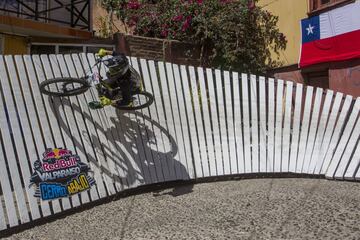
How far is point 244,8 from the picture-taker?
504 inches

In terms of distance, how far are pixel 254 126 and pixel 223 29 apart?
18.6 feet

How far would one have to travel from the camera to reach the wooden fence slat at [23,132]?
5.76 meters

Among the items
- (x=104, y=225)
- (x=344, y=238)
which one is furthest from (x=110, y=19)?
(x=344, y=238)

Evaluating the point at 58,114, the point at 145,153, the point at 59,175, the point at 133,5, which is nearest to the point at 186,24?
the point at 133,5

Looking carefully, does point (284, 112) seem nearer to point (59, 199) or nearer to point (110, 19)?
point (59, 199)

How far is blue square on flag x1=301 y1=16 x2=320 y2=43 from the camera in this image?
1103 cm

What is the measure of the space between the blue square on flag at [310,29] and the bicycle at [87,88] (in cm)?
555

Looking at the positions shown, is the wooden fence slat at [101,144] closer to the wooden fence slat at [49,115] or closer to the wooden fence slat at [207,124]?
the wooden fence slat at [49,115]

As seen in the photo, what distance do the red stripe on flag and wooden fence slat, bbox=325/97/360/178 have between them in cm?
310

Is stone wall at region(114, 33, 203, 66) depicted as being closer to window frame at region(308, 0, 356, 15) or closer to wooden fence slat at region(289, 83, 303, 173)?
window frame at region(308, 0, 356, 15)

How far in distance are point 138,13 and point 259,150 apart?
7270 mm

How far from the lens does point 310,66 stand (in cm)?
1134

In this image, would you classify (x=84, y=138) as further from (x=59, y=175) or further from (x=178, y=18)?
(x=178, y=18)

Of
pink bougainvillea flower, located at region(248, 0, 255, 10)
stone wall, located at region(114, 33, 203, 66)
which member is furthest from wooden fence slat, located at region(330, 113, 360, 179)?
pink bougainvillea flower, located at region(248, 0, 255, 10)
